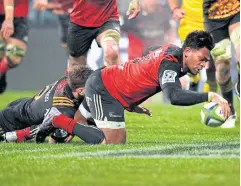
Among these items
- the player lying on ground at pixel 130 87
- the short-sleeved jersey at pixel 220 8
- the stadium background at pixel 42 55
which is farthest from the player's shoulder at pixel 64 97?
the stadium background at pixel 42 55

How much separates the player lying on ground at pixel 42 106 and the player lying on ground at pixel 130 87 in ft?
0.44

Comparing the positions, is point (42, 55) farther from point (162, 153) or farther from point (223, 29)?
point (162, 153)

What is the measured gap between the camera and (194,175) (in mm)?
7043

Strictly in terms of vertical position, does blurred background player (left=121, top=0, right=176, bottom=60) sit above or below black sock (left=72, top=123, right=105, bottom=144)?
below

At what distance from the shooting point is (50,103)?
32.6ft

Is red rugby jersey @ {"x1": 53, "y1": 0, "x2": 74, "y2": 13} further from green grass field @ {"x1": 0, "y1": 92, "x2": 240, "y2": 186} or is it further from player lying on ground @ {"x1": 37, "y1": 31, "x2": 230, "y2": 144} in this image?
player lying on ground @ {"x1": 37, "y1": 31, "x2": 230, "y2": 144}

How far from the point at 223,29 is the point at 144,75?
3328mm

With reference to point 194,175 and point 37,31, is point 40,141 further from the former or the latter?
point 37,31

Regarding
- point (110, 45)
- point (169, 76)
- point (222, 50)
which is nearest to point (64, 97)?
point (169, 76)

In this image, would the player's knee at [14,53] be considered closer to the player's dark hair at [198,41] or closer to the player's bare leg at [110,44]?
the player's bare leg at [110,44]

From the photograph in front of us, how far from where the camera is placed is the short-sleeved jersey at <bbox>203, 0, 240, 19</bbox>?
12.2m

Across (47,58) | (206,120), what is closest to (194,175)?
(206,120)

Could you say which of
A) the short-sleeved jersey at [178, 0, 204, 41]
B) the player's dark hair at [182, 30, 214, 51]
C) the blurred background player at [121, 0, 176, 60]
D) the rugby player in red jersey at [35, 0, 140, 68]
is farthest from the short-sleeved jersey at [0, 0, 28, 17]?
the player's dark hair at [182, 30, 214, 51]

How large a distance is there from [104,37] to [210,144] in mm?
2872
